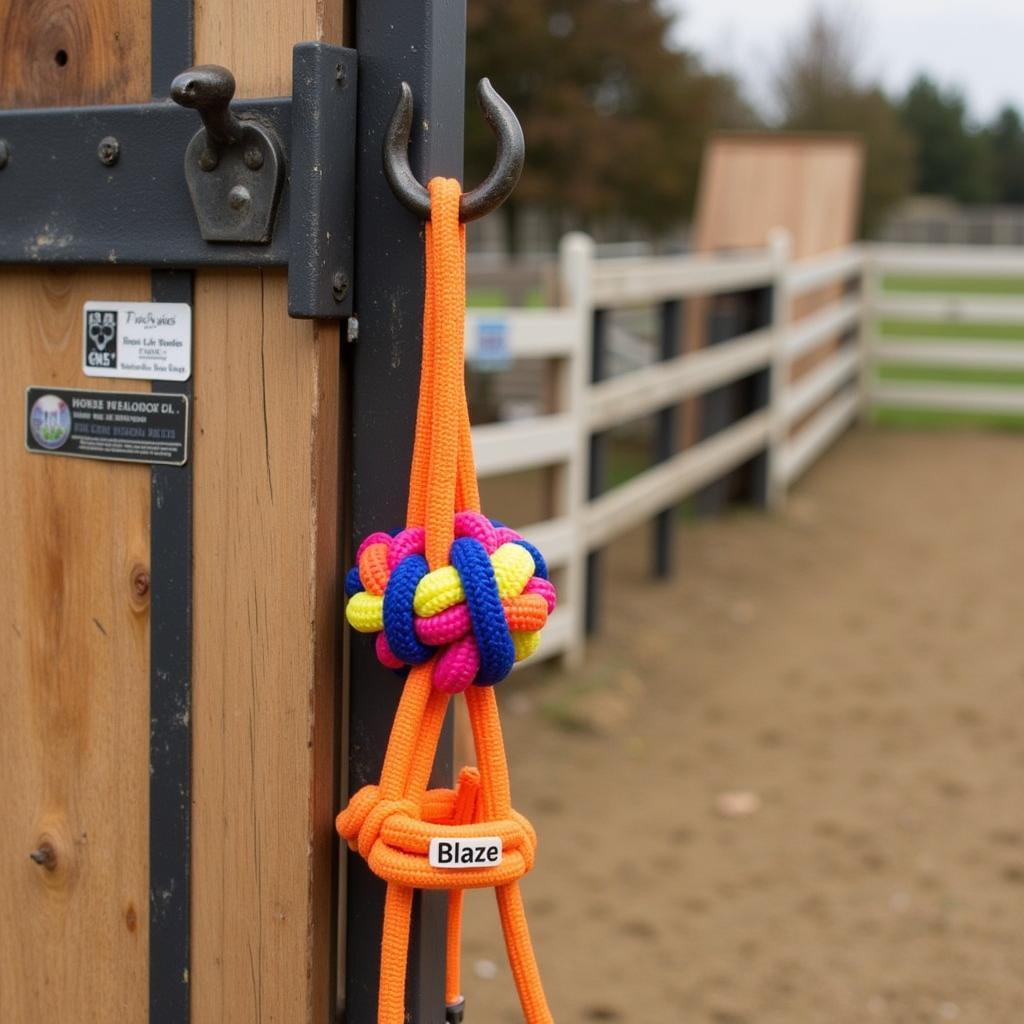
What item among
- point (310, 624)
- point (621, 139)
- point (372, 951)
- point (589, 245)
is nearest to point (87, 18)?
point (310, 624)

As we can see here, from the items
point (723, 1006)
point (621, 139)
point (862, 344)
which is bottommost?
point (723, 1006)

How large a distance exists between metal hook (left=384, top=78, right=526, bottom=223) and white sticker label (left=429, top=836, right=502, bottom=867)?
512 millimetres

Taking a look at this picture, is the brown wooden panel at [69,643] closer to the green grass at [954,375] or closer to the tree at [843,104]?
the green grass at [954,375]

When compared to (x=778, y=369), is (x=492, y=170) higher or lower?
higher

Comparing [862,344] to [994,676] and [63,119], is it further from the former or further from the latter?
[63,119]

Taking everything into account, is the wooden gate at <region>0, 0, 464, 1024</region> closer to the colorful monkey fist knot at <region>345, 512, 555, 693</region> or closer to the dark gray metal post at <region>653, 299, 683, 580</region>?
the colorful monkey fist knot at <region>345, 512, 555, 693</region>

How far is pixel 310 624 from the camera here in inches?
47.5

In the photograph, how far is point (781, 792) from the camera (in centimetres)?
413

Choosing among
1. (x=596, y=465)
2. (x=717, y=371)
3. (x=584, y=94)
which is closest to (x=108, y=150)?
(x=596, y=465)

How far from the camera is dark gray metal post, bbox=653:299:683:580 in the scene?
5984 mm

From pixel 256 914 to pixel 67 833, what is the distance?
0.74 ft

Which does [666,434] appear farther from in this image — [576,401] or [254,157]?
[254,157]

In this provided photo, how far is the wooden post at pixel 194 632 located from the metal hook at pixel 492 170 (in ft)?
0.33

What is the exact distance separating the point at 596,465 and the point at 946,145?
58.0 metres
